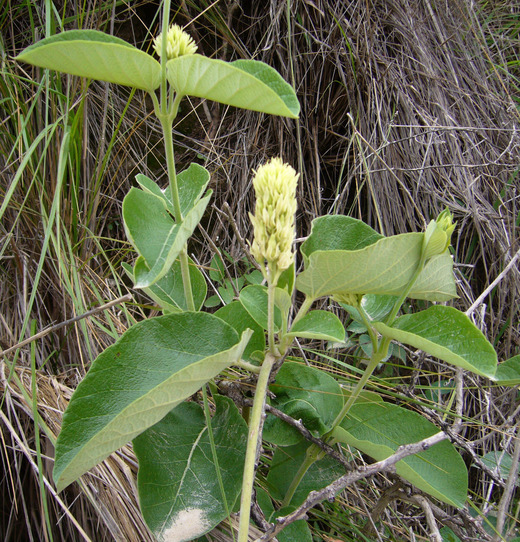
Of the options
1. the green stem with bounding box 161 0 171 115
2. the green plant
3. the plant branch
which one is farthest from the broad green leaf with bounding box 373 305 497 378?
the green stem with bounding box 161 0 171 115

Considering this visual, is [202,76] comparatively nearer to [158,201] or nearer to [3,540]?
[158,201]

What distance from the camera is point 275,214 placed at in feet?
1.55

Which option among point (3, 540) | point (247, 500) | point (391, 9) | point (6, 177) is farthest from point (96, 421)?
point (391, 9)

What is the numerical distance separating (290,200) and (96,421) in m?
0.30

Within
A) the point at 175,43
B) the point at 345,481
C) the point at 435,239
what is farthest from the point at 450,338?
the point at 175,43

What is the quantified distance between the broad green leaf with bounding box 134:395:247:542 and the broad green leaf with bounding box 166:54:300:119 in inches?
15.9

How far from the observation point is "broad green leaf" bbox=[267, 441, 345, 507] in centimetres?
73

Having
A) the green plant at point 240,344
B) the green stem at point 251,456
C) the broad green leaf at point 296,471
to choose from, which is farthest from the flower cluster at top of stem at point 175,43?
the broad green leaf at point 296,471

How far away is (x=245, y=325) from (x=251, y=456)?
21 centimetres

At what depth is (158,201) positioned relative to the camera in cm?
59

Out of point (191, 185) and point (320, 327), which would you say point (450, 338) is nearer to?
point (320, 327)

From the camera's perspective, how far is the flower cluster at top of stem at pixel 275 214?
0.47 metres

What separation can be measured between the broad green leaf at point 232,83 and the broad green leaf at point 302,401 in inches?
16.5

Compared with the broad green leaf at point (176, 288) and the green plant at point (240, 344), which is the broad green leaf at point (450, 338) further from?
the broad green leaf at point (176, 288)
